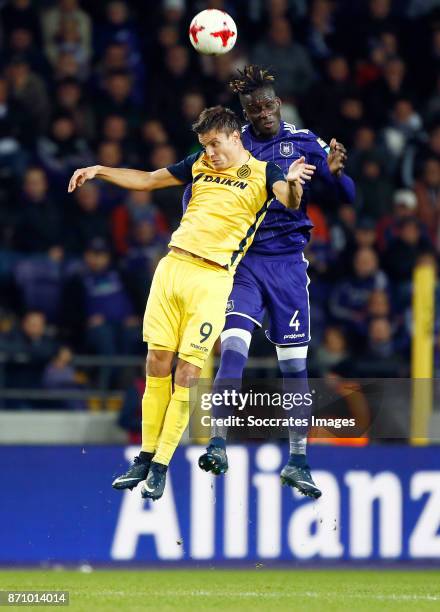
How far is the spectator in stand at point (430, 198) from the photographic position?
1656 cm

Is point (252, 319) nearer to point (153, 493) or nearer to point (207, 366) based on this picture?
point (153, 493)

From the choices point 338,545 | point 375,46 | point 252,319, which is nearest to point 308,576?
point 338,545

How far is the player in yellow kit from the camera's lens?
34.3ft

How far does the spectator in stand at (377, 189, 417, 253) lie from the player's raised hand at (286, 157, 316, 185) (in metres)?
6.01

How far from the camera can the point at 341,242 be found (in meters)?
16.0

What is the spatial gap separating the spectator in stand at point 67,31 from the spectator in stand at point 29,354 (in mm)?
3641

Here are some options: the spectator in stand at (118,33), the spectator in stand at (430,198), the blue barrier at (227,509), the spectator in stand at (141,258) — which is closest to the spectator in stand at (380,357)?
the blue barrier at (227,509)

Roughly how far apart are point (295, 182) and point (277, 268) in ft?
3.66

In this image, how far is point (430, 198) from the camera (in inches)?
660

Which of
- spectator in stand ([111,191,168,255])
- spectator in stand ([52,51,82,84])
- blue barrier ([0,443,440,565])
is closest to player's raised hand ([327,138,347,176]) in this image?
blue barrier ([0,443,440,565])

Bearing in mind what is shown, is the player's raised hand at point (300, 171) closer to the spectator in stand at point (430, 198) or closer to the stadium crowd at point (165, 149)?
the stadium crowd at point (165, 149)

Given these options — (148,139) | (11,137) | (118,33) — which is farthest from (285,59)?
(11,137)

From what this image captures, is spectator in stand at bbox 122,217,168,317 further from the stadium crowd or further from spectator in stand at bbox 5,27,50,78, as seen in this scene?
spectator in stand at bbox 5,27,50,78

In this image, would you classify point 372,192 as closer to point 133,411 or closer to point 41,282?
point 41,282
